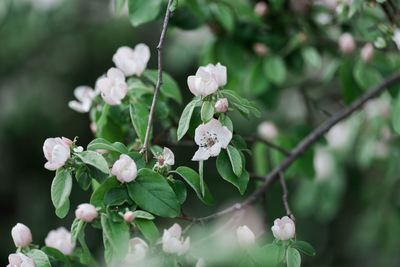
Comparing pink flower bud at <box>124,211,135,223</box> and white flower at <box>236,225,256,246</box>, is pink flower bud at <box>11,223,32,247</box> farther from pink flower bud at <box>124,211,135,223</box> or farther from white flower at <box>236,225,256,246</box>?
white flower at <box>236,225,256,246</box>

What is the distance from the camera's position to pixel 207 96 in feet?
3.13

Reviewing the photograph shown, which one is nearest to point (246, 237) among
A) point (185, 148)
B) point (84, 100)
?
point (84, 100)

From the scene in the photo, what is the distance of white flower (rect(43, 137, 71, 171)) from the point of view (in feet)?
3.04

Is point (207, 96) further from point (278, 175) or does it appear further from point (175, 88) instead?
point (278, 175)

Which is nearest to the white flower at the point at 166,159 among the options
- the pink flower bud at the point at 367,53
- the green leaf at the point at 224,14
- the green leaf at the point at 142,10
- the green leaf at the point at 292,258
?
the green leaf at the point at 292,258

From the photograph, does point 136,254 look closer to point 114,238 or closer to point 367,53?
point 114,238

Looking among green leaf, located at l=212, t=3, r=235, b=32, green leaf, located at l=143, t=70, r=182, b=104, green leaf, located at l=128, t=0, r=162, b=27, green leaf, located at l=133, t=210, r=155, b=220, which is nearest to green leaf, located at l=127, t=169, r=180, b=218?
green leaf, located at l=133, t=210, r=155, b=220

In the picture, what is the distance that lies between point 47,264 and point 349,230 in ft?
6.53

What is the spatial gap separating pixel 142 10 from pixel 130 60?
0.13 meters

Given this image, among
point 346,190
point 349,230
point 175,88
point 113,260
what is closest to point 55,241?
point 113,260

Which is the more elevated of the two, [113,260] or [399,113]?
[113,260]

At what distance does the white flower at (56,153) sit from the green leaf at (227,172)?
26 centimetres

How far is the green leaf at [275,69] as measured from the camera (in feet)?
5.15

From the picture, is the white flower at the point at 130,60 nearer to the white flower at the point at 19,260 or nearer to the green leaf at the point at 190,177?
the green leaf at the point at 190,177
